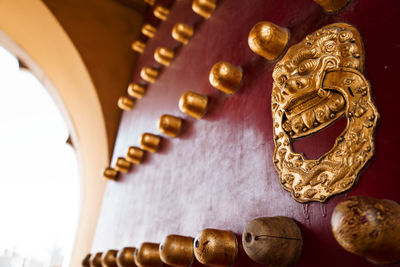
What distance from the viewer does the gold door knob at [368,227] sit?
0.99ft

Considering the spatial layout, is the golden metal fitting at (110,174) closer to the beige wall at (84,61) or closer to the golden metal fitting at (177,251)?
the beige wall at (84,61)

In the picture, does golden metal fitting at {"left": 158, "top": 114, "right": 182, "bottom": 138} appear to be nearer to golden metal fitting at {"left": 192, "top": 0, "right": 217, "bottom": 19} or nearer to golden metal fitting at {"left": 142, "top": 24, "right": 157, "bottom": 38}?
golden metal fitting at {"left": 192, "top": 0, "right": 217, "bottom": 19}

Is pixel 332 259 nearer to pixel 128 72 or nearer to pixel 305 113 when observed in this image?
pixel 305 113

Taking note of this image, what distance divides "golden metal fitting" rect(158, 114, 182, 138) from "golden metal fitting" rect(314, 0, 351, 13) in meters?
0.48

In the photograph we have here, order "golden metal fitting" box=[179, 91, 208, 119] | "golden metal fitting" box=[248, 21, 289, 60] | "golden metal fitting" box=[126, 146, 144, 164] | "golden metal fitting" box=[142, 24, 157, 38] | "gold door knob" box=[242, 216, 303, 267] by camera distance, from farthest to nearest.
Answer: "golden metal fitting" box=[142, 24, 157, 38] < "golden metal fitting" box=[126, 146, 144, 164] < "golden metal fitting" box=[179, 91, 208, 119] < "golden metal fitting" box=[248, 21, 289, 60] < "gold door knob" box=[242, 216, 303, 267]

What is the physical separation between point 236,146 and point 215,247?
7.9 inches

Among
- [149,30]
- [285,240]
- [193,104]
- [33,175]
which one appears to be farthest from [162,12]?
[33,175]

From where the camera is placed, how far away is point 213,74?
68 cm

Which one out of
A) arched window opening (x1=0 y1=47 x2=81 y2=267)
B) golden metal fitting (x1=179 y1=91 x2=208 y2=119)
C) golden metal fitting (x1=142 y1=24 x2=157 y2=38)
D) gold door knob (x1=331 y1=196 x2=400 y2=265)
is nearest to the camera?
gold door knob (x1=331 y1=196 x2=400 y2=265)

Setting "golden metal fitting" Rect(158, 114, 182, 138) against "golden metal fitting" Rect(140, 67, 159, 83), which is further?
"golden metal fitting" Rect(140, 67, 159, 83)

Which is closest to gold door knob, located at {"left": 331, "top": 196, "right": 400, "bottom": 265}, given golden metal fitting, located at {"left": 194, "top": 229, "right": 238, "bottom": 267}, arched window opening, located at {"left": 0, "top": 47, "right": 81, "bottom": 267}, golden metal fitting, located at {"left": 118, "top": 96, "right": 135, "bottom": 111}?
golden metal fitting, located at {"left": 194, "top": 229, "right": 238, "bottom": 267}

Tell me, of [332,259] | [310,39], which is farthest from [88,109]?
[332,259]

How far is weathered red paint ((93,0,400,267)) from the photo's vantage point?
403 millimetres

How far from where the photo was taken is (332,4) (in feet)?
1.63
